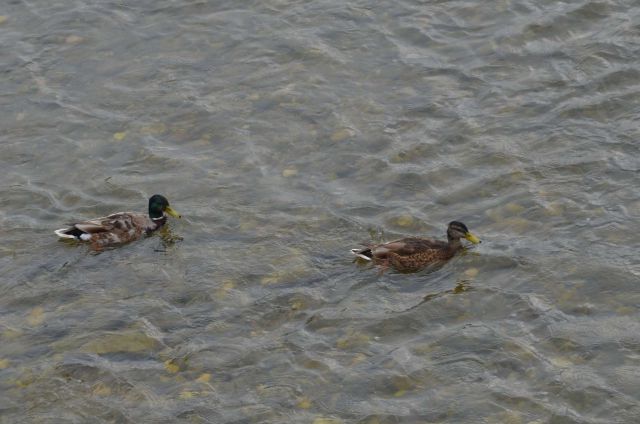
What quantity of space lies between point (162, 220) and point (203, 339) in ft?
10.1

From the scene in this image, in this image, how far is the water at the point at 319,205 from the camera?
1430 centimetres

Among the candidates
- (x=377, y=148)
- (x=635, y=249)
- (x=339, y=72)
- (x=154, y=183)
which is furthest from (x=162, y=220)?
(x=635, y=249)

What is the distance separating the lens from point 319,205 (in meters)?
17.9

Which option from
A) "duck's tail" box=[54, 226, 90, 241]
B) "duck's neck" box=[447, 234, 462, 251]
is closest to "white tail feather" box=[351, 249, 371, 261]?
"duck's neck" box=[447, 234, 462, 251]

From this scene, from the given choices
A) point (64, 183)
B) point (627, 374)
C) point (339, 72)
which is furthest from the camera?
point (339, 72)

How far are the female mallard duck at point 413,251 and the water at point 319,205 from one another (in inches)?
8.1

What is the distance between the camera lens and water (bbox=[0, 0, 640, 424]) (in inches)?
563

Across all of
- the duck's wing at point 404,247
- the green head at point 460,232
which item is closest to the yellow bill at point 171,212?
the duck's wing at point 404,247

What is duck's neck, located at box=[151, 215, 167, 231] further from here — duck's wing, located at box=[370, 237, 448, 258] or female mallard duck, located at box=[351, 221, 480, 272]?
duck's wing, located at box=[370, 237, 448, 258]

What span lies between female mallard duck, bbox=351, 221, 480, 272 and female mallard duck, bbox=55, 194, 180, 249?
310 centimetres

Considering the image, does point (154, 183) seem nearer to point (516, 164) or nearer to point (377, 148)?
point (377, 148)

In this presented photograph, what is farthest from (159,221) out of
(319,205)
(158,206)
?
(319,205)

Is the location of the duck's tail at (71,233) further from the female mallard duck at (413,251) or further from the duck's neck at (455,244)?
the duck's neck at (455,244)

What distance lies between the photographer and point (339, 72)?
21.2 metres
